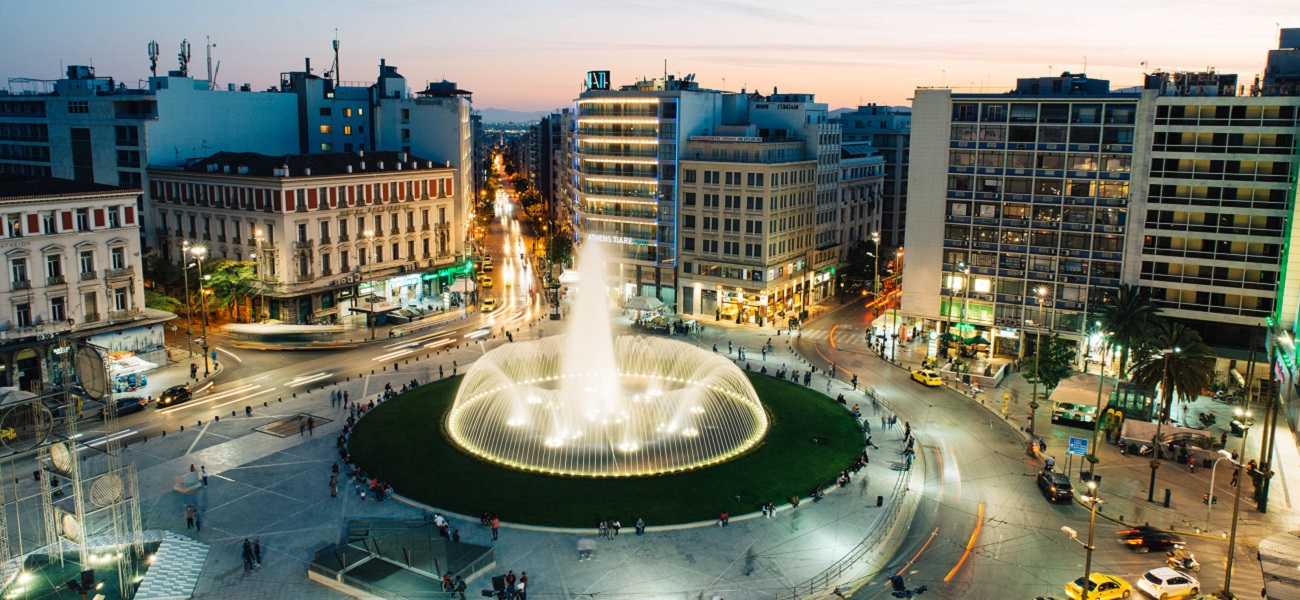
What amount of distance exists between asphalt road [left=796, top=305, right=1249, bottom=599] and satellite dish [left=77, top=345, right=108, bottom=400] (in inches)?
1618

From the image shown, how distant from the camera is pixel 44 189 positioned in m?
70.8

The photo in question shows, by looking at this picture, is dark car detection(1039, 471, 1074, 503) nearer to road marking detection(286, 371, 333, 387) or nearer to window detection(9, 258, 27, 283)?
road marking detection(286, 371, 333, 387)

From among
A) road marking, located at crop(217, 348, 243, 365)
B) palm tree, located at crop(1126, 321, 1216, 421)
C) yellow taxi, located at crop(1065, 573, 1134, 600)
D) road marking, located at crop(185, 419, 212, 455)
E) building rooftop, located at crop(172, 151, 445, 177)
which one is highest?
building rooftop, located at crop(172, 151, 445, 177)

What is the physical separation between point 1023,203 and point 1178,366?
25.9 meters

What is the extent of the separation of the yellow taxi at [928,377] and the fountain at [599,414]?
1775cm

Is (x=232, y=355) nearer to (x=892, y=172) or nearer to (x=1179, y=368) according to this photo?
(x=1179, y=368)

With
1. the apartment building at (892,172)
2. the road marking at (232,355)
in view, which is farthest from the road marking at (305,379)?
the apartment building at (892,172)

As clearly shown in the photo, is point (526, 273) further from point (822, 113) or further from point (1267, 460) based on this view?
point (1267, 460)

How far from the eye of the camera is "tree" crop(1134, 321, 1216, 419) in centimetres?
6128

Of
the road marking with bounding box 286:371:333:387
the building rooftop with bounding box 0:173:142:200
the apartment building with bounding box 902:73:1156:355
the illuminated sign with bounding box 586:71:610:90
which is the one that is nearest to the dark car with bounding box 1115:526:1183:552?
the apartment building with bounding box 902:73:1156:355

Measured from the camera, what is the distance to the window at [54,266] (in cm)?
7094

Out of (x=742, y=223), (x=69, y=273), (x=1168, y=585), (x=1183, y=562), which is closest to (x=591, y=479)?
(x=1168, y=585)

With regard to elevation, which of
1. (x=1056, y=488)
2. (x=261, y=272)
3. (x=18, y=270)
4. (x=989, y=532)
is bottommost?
(x=989, y=532)

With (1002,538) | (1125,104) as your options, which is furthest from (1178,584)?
(1125,104)
